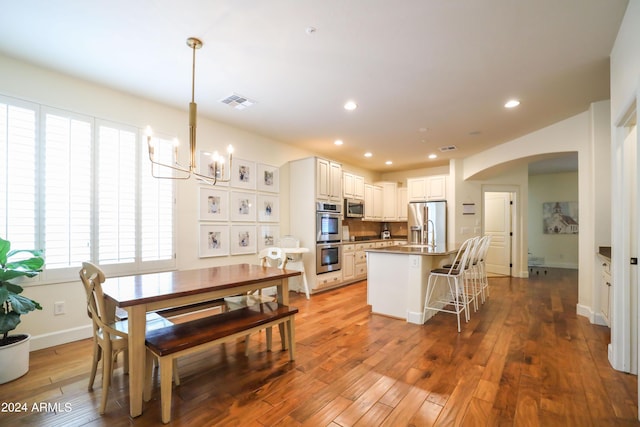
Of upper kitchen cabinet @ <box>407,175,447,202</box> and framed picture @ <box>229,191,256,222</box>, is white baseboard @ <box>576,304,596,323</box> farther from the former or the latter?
framed picture @ <box>229,191,256,222</box>

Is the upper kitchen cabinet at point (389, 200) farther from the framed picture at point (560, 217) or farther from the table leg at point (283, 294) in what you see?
the table leg at point (283, 294)

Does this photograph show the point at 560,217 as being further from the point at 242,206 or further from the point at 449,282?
the point at 242,206

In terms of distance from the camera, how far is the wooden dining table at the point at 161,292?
1.80 meters

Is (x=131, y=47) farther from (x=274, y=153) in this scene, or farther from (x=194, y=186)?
(x=274, y=153)

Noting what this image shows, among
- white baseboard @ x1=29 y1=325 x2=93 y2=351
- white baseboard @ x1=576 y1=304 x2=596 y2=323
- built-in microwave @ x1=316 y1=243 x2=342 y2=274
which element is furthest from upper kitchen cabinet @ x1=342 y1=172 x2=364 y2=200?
white baseboard @ x1=29 y1=325 x2=93 y2=351

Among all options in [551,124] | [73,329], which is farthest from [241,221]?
[551,124]

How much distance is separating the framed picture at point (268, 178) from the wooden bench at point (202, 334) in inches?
102

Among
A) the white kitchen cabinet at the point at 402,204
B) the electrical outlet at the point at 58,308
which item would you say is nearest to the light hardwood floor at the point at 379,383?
the electrical outlet at the point at 58,308

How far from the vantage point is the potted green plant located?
7.16 feet

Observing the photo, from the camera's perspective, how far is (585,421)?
5.75 feet

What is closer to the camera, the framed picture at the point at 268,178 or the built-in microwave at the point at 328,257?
the framed picture at the point at 268,178

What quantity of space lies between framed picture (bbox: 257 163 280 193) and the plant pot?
3.26 meters

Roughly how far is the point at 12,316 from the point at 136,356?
1326 millimetres

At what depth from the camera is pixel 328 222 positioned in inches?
211
